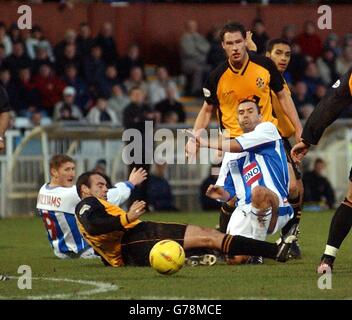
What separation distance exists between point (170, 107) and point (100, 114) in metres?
1.36

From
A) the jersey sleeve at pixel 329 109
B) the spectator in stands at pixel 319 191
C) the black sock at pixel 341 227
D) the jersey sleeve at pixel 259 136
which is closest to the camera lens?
the jersey sleeve at pixel 329 109

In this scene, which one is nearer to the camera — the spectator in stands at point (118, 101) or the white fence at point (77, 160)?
the white fence at point (77, 160)

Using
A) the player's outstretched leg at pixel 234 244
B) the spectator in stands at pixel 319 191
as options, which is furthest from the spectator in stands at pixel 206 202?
the player's outstretched leg at pixel 234 244

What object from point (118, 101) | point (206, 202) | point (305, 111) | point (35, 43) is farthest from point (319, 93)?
point (35, 43)

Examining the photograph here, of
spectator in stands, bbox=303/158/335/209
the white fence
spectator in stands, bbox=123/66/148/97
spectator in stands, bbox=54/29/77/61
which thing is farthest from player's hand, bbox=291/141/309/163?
spectator in stands, bbox=54/29/77/61

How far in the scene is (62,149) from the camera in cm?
2091

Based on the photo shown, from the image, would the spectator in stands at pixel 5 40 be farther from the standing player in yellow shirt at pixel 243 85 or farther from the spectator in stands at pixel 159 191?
the standing player in yellow shirt at pixel 243 85

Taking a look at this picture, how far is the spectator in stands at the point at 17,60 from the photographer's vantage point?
21875 mm

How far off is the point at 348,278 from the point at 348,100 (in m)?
1.46

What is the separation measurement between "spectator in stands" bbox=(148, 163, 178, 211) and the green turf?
282 inches

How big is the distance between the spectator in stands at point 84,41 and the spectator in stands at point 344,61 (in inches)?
214

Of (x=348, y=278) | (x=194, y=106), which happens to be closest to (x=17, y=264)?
(x=348, y=278)
